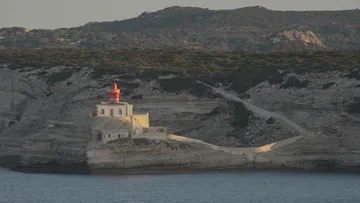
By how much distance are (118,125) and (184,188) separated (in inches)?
342

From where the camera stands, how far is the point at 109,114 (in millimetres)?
86250

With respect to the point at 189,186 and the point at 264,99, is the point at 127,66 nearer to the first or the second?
the point at 264,99

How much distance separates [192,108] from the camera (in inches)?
3848

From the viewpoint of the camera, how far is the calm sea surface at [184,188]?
243 feet

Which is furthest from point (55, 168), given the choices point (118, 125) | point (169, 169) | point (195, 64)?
point (195, 64)

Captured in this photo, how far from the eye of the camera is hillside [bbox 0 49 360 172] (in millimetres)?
86625

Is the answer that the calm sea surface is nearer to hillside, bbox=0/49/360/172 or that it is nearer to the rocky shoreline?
the rocky shoreline

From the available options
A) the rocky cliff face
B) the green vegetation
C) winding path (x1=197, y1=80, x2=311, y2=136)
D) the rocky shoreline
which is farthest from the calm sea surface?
the green vegetation

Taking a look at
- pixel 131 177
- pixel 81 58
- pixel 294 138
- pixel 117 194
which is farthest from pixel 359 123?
pixel 81 58

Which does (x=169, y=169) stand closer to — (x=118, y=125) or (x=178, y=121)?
(x=118, y=125)

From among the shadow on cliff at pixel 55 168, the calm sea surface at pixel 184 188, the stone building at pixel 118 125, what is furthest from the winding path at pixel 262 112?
the shadow on cliff at pixel 55 168

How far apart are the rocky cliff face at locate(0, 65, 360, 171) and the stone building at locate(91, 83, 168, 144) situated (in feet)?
2.17

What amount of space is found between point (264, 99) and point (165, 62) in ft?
55.0

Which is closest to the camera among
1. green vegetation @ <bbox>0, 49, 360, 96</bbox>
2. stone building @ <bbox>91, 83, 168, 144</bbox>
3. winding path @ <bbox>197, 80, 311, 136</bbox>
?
stone building @ <bbox>91, 83, 168, 144</bbox>
